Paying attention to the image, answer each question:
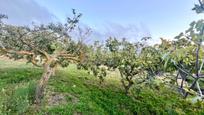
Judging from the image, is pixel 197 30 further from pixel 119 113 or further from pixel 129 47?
pixel 129 47

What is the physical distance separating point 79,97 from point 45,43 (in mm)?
3498

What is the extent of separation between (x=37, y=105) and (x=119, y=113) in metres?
3.85

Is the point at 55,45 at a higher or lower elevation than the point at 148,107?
higher

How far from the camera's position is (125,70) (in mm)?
18016

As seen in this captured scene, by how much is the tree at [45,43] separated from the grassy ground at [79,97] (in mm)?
1117

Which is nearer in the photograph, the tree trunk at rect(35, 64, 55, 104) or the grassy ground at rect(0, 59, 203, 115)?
the grassy ground at rect(0, 59, 203, 115)

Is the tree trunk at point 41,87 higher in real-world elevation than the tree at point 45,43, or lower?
lower

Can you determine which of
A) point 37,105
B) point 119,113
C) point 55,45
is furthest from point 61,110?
point 55,45

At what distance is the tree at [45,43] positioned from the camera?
16328mm

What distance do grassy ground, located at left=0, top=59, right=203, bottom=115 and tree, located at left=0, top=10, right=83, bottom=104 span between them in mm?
1117

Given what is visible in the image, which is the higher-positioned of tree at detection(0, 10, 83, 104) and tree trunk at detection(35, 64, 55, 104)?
tree at detection(0, 10, 83, 104)

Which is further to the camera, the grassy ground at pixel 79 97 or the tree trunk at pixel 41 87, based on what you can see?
the tree trunk at pixel 41 87

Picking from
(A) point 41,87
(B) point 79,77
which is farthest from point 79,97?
(B) point 79,77

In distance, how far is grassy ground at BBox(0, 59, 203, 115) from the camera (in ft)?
48.3
